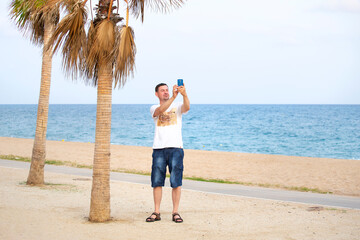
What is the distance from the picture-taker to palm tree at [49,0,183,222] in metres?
6.14

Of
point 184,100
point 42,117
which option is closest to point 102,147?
point 184,100

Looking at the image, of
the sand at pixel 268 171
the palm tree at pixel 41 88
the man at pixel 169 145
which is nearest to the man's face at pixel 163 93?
the man at pixel 169 145

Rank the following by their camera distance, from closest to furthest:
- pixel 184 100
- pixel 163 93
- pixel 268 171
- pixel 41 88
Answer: pixel 184 100 < pixel 163 93 < pixel 41 88 < pixel 268 171

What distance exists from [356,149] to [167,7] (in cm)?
3564

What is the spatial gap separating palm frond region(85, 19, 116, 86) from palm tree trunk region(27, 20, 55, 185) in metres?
3.29

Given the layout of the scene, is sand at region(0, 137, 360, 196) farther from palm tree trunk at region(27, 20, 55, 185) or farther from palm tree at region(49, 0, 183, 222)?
palm tree at region(49, 0, 183, 222)

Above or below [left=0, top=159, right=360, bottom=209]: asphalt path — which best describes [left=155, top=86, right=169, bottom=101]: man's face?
above

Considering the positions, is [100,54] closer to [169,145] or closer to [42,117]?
[169,145]

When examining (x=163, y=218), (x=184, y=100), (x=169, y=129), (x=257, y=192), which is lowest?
(x=257, y=192)

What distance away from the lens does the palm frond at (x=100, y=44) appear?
6.12 metres

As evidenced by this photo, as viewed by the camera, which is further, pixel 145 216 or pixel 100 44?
pixel 145 216

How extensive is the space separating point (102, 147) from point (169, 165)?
40.1 inches

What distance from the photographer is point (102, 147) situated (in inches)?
247

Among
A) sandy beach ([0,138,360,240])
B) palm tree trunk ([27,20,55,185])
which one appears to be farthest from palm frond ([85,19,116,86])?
palm tree trunk ([27,20,55,185])
